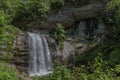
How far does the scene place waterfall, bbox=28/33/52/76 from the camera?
15.6m

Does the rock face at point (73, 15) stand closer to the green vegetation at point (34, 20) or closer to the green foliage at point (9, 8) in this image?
the green vegetation at point (34, 20)

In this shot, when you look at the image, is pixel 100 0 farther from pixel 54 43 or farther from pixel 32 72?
pixel 32 72

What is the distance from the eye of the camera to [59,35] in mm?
17250

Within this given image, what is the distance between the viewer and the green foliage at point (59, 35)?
16.9 metres

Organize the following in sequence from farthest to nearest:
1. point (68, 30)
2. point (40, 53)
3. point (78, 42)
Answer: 1. point (68, 30)
2. point (78, 42)
3. point (40, 53)

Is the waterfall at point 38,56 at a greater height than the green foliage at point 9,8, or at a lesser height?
lesser

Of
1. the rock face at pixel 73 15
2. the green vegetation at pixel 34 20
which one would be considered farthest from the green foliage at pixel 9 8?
the rock face at pixel 73 15

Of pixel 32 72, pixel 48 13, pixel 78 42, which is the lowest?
pixel 32 72

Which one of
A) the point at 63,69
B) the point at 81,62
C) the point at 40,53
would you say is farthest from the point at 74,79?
the point at 40,53

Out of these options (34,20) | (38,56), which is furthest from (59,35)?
(34,20)

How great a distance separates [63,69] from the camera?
18.3 ft

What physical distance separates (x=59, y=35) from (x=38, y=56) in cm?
200

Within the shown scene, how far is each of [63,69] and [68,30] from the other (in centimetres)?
1327

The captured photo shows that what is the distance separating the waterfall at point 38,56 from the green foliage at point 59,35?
2.41ft
